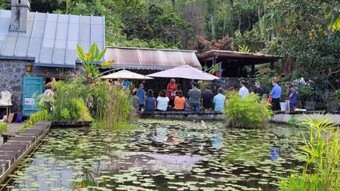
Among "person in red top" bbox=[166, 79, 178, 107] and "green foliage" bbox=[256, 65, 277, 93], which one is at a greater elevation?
"green foliage" bbox=[256, 65, 277, 93]

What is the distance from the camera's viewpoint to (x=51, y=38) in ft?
63.8

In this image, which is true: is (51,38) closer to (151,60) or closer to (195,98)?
(151,60)

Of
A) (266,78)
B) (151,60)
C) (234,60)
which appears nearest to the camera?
(151,60)

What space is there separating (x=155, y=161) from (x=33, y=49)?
39.2ft

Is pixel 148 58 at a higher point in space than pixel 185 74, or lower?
higher

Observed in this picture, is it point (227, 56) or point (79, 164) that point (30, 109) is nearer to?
point (227, 56)

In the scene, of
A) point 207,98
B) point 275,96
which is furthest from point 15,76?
point 275,96

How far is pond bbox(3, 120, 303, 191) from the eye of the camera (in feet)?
20.2

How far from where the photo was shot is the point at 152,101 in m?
17.9

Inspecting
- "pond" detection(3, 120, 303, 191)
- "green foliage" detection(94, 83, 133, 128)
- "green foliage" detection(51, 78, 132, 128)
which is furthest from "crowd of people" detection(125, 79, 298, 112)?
"pond" detection(3, 120, 303, 191)

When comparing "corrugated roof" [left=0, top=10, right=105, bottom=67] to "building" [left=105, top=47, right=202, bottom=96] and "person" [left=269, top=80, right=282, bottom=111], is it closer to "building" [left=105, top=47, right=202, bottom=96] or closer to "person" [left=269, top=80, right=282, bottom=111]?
"building" [left=105, top=47, right=202, bottom=96]

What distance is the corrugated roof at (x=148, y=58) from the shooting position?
21156mm

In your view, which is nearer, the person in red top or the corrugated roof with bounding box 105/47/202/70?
the person in red top

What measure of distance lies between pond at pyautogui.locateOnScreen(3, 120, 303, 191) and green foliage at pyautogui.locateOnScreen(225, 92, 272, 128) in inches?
73.9
